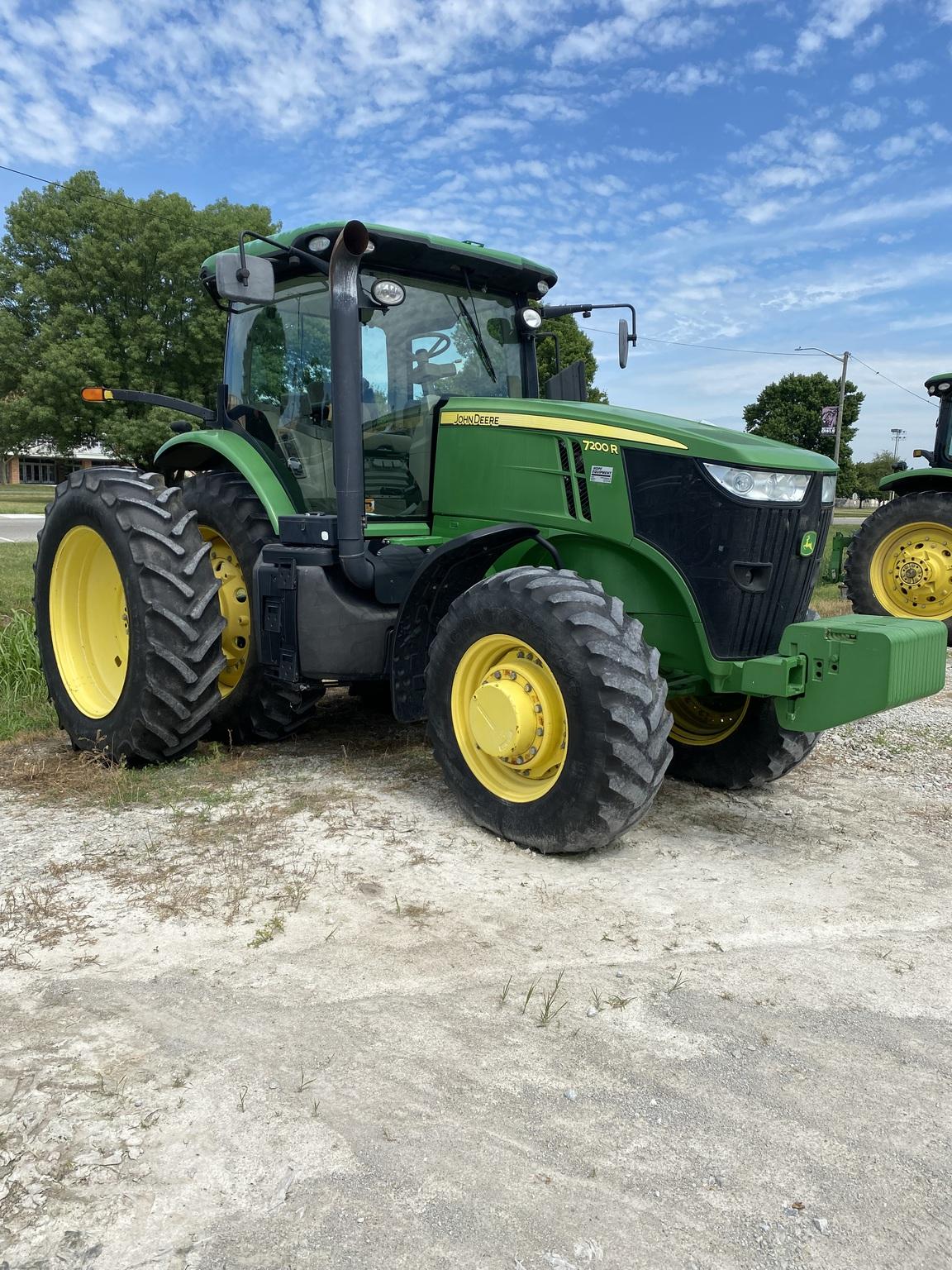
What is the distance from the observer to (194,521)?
16.7 ft

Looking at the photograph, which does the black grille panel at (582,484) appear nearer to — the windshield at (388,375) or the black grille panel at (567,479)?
the black grille panel at (567,479)

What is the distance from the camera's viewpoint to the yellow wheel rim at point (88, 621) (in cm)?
540

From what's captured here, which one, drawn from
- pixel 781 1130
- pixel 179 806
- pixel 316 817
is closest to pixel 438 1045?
pixel 781 1130

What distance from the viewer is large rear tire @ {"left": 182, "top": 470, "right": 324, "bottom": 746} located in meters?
5.33

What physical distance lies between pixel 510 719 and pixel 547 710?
153 mm

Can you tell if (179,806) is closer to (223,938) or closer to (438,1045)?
(223,938)

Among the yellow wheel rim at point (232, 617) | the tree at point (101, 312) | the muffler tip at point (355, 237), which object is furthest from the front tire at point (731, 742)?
the tree at point (101, 312)

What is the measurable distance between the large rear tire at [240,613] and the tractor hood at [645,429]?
1.38 meters

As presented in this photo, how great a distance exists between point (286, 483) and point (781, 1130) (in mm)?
3850

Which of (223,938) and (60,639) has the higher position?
(60,639)

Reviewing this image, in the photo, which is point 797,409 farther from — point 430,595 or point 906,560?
point 430,595

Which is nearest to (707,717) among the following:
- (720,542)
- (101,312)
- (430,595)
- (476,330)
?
(720,542)

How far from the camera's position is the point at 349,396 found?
4.49 metres

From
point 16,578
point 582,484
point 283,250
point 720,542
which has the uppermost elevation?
point 283,250
